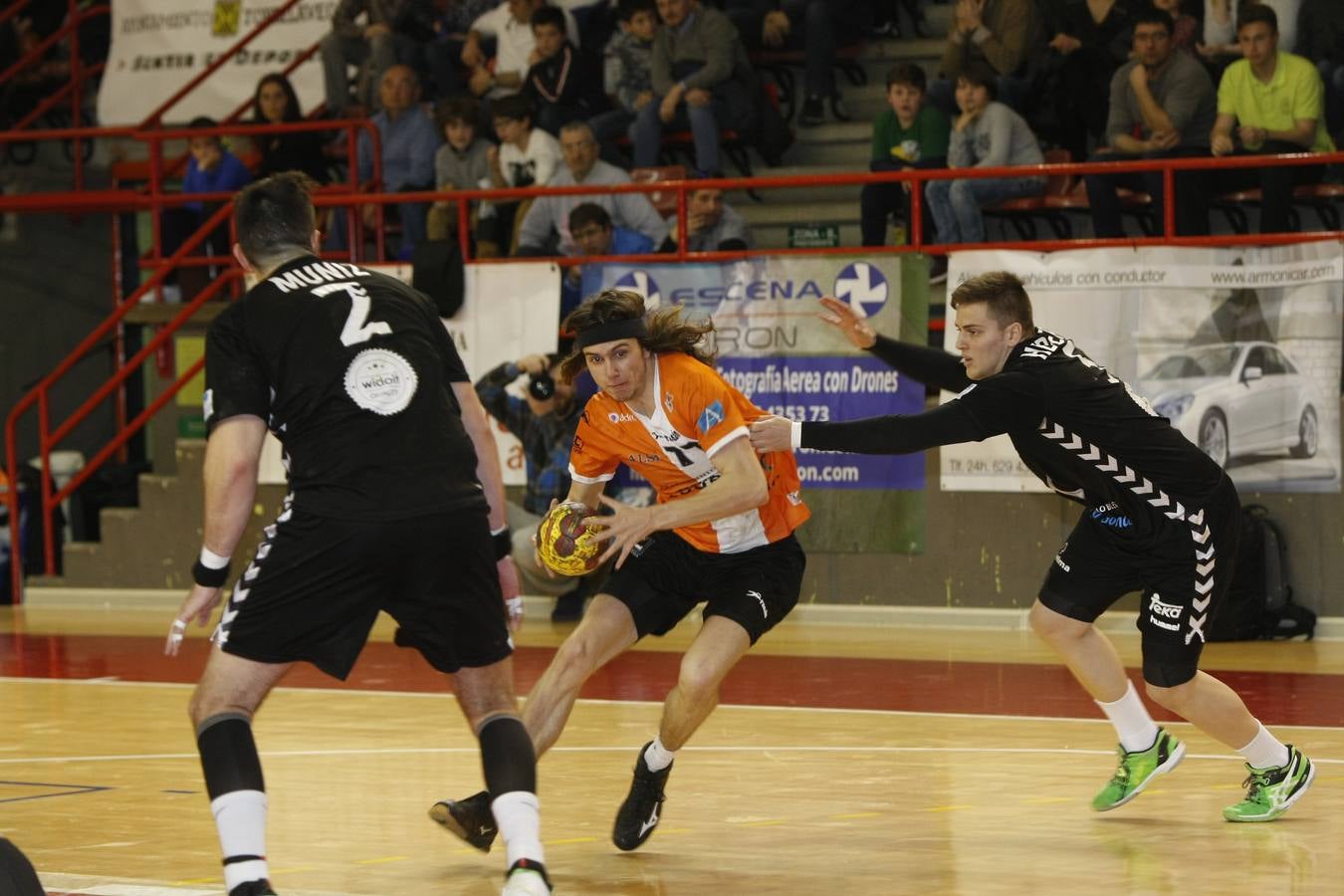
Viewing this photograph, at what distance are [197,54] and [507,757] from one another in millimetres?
16308

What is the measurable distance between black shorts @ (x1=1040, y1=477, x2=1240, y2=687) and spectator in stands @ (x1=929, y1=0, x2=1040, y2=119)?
8.64 meters

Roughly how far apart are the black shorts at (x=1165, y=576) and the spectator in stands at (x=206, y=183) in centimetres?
1161

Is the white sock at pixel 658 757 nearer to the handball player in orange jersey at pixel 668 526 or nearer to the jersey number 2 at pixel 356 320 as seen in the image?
the handball player in orange jersey at pixel 668 526

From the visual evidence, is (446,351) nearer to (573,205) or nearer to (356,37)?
(573,205)

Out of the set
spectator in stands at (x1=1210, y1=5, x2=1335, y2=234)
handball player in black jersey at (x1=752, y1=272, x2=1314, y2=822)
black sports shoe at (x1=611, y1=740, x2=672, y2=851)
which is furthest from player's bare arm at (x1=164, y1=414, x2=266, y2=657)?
spectator in stands at (x1=1210, y1=5, x2=1335, y2=234)

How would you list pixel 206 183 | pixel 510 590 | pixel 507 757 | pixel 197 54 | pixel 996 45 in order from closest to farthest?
pixel 507 757, pixel 510 590, pixel 996 45, pixel 206 183, pixel 197 54

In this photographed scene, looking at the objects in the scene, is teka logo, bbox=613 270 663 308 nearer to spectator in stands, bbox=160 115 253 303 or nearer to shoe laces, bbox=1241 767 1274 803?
spectator in stands, bbox=160 115 253 303

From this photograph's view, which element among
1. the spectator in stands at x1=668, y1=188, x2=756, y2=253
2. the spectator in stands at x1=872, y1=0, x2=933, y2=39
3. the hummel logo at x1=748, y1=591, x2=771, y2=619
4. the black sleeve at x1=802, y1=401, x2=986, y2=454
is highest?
the spectator in stands at x1=872, y1=0, x2=933, y2=39

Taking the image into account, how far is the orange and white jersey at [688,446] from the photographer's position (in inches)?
281

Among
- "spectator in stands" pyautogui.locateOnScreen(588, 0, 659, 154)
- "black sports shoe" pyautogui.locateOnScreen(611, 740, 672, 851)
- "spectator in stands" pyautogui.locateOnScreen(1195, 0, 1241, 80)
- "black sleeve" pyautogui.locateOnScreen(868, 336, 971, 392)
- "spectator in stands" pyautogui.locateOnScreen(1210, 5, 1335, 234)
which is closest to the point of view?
"black sports shoe" pyautogui.locateOnScreen(611, 740, 672, 851)

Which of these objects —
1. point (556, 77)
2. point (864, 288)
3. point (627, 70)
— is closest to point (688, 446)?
point (864, 288)

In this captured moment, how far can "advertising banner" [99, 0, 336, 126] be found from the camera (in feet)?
67.4

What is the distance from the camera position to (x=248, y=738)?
226 inches

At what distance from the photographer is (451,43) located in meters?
19.0
